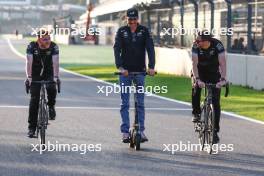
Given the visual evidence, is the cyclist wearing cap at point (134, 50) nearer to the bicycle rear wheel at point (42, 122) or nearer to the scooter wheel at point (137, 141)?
the scooter wheel at point (137, 141)

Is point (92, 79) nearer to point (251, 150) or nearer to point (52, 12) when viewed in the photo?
point (251, 150)

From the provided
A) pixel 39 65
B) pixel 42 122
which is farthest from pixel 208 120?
pixel 39 65

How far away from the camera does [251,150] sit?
1040cm

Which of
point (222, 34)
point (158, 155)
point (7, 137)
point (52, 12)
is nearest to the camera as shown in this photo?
point (158, 155)

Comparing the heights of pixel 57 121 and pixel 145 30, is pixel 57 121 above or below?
below

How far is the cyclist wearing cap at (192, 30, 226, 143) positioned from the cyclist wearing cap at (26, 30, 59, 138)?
1906 mm

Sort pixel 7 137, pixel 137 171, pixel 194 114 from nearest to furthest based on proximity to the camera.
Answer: pixel 137 171 → pixel 194 114 → pixel 7 137

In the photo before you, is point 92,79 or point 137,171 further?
point 92,79

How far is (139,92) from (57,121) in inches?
150

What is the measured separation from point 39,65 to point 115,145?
1.53 metres

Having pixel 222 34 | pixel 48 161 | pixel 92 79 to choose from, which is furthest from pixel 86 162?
pixel 92 79

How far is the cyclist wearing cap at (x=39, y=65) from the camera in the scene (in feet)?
34.3

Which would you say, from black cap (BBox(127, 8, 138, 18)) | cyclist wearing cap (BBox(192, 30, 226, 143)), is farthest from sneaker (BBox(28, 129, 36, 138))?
cyclist wearing cap (BBox(192, 30, 226, 143))

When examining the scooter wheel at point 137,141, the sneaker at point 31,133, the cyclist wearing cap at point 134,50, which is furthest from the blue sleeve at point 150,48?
the sneaker at point 31,133
